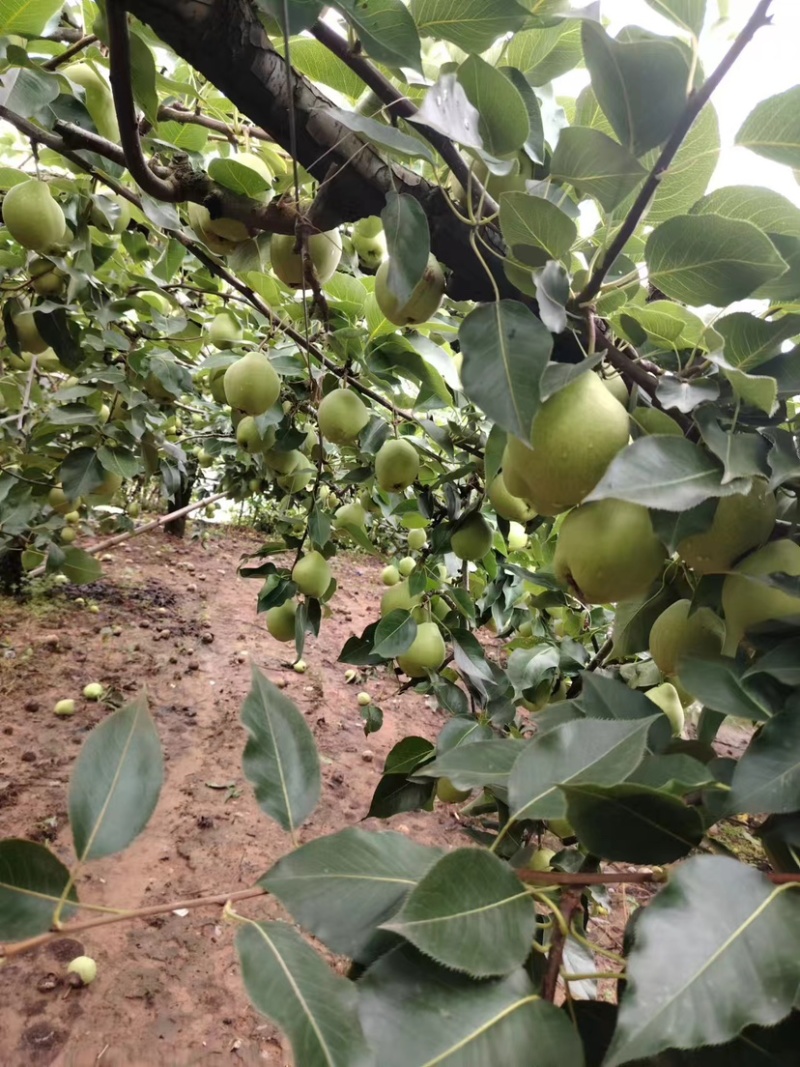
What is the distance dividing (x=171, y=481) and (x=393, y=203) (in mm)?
2164

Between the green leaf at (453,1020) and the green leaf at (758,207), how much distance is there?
628 millimetres

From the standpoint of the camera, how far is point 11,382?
89.3 inches

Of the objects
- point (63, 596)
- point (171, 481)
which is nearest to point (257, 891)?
point (171, 481)

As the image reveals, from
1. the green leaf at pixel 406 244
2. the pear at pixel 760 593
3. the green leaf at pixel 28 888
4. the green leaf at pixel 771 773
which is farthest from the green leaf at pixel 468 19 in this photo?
the green leaf at pixel 28 888

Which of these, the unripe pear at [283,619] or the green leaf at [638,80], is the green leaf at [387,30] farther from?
the unripe pear at [283,619]

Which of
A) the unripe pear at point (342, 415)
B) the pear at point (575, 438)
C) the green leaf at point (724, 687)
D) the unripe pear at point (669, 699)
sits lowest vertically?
the unripe pear at point (669, 699)

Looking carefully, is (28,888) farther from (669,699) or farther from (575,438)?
(669,699)

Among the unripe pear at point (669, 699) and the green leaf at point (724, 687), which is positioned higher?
the green leaf at point (724, 687)

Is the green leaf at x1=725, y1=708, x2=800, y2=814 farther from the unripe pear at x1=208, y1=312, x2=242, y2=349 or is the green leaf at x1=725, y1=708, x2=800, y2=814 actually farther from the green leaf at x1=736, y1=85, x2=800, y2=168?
the unripe pear at x1=208, y1=312, x2=242, y2=349

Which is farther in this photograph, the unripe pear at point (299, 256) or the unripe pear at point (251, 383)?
the unripe pear at point (251, 383)

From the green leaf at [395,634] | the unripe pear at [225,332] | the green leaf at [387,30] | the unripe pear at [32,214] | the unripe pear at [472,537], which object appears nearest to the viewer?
the green leaf at [387,30]

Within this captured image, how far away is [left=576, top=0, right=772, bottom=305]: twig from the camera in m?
0.46

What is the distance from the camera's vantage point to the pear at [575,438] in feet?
1.81

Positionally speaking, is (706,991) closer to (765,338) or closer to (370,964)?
(370,964)
